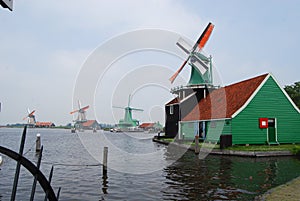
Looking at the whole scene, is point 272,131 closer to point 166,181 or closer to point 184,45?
point 166,181

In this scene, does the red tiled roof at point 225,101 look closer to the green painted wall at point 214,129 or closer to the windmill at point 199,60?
the green painted wall at point 214,129

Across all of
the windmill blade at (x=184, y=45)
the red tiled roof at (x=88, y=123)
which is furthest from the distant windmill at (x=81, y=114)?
the windmill blade at (x=184, y=45)

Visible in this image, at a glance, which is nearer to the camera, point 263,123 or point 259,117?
point 263,123

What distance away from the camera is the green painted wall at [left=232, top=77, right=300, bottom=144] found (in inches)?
929

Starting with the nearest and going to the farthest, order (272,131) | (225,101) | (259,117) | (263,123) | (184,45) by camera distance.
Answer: (263,123)
(259,117)
(272,131)
(225,101)
(184,45)

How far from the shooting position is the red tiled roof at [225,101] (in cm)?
2477

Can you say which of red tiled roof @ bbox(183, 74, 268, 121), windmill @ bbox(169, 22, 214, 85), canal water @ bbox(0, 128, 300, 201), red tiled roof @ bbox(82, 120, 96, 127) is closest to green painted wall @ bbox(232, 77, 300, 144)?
red tiled roof @ bbox(183, 74, 268, 121)

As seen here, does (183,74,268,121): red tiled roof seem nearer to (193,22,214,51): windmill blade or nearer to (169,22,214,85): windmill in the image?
(169,22,214,85): windmill

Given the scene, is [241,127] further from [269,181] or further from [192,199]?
[192,199]

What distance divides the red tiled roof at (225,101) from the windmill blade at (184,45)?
10910 mm

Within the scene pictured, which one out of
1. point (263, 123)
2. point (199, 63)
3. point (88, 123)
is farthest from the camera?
point (88, 123)

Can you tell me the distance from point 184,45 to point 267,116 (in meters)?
23.1

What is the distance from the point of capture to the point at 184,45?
44.6m

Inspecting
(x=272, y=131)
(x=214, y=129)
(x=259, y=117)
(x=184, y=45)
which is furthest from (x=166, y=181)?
(x=184, y=45)
